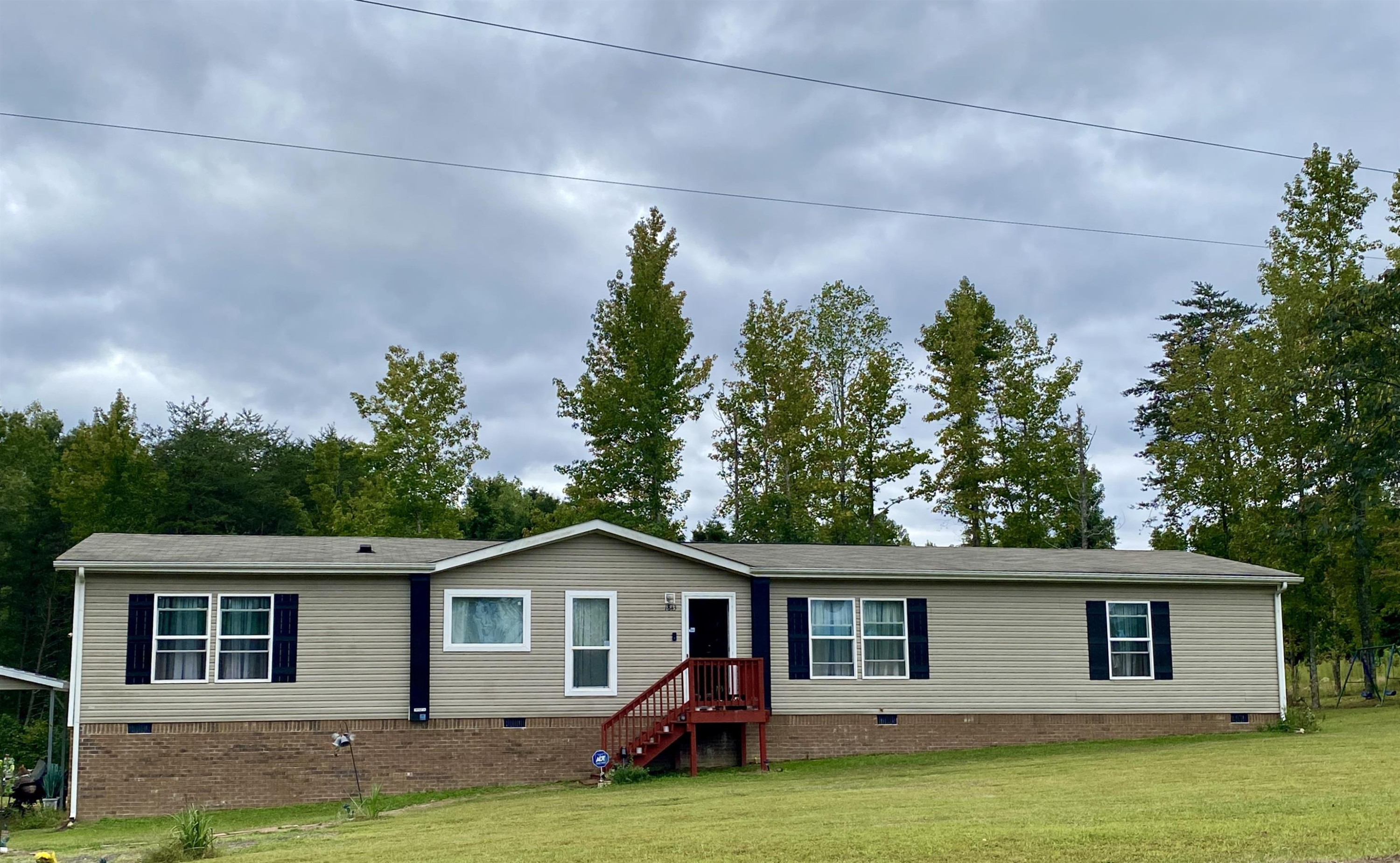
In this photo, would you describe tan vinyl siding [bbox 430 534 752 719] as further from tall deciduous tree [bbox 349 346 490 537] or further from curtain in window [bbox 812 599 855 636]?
tall deciduous tree [bbox 349 346 490 537]

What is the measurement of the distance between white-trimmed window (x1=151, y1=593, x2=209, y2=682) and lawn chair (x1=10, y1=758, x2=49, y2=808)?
2.47 meters

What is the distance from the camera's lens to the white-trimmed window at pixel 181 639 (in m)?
19.0

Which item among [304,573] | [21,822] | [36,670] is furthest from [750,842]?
[36,670]

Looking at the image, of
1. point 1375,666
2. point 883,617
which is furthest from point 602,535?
point 1375,666

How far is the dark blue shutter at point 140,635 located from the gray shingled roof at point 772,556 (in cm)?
68

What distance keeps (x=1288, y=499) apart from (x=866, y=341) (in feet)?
40.3

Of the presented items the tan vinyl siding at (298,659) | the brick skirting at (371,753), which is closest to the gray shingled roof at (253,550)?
the tan vinyl siding at (298,659)

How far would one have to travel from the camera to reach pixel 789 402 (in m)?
35.0

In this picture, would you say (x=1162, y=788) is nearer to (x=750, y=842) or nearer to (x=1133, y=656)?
(x=750, y=842)

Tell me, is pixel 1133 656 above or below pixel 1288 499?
below

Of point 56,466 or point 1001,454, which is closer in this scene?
point 1001,454

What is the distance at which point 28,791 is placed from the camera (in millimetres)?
18828

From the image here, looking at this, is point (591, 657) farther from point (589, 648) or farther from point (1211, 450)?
point (1211, 450)

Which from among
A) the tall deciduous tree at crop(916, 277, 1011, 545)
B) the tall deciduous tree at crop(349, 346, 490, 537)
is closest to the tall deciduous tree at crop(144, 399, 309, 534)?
the tall deciduous tree at crop(349, 346, 490, 537)
